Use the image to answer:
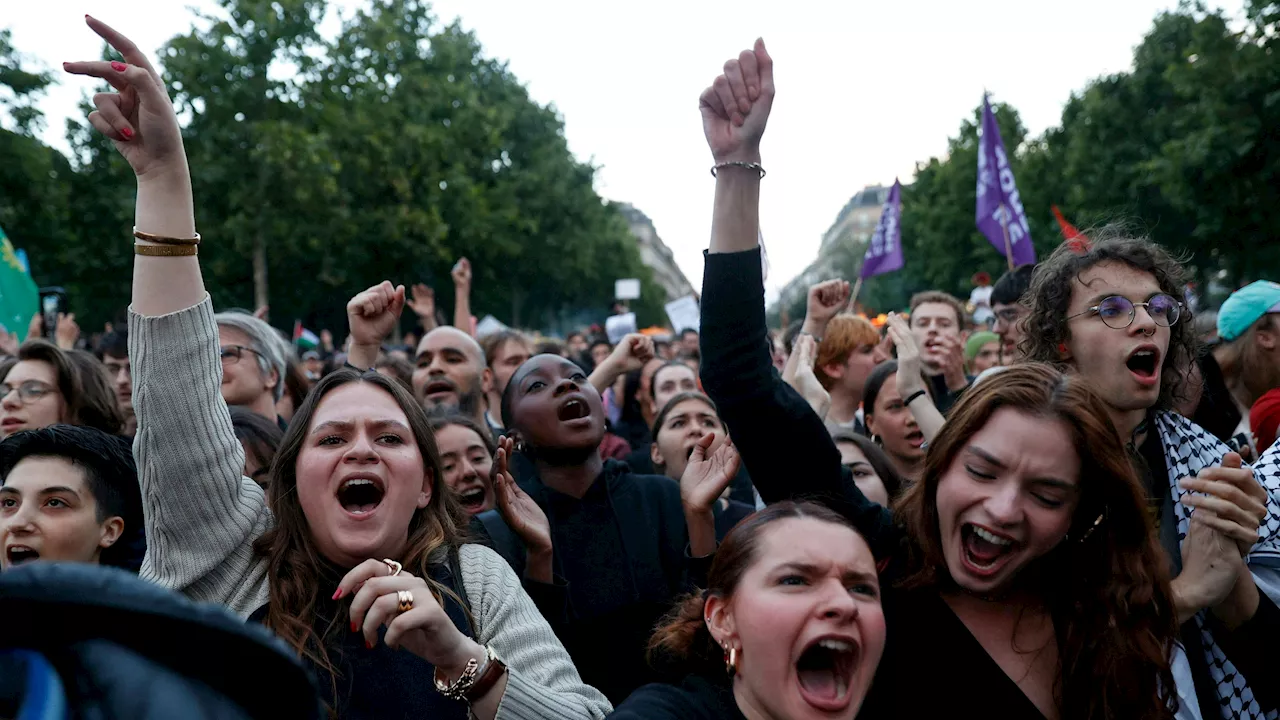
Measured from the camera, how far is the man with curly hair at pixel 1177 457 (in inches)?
98.4

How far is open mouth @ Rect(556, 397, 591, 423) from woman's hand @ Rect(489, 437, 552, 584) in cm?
69

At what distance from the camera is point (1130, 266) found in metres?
3.07

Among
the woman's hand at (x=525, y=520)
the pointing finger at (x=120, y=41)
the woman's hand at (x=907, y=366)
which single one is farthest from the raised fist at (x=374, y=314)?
the woman's hand at (x=907, y=366)

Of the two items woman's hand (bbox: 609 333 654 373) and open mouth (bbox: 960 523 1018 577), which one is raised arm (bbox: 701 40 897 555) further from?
woman's hand (bbox: 609 333 654 373)

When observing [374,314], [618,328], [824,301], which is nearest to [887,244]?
[618,328]

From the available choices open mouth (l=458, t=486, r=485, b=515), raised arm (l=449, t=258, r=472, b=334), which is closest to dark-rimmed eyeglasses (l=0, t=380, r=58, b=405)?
open mouth (l=458, t=486, r=485, b=515)

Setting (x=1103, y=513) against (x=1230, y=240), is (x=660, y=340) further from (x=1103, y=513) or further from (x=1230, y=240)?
(x=1230, y=240)

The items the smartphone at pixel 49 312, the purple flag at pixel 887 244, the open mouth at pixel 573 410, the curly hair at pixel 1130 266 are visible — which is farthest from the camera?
the purple flag at pixel 887 244

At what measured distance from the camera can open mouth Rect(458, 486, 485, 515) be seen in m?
4.36

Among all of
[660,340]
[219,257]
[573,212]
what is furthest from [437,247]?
[660,340]

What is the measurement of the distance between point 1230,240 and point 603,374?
2343 centimetres

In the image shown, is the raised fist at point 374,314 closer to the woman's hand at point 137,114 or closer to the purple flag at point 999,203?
the woman's hand at point 137,114

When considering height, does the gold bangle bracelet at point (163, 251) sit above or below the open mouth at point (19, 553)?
above

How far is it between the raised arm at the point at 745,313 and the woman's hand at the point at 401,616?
73 cm
